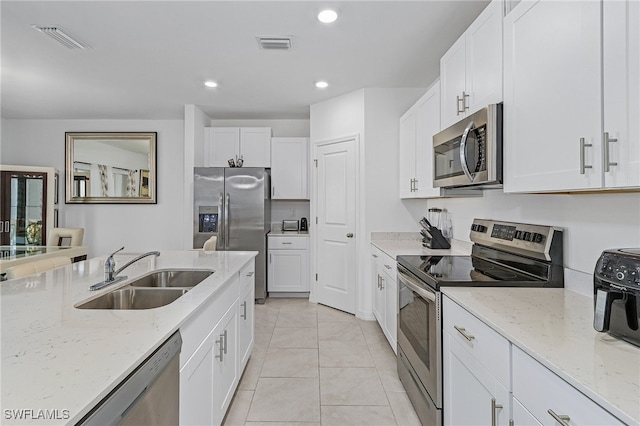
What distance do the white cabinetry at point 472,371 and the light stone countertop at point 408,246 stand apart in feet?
3.70

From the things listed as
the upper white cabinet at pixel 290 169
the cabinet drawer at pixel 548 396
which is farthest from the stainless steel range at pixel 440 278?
the upper white cabinet at pixel 290 169

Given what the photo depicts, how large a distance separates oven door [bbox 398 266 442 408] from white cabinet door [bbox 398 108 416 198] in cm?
130

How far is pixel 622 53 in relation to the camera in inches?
38.6

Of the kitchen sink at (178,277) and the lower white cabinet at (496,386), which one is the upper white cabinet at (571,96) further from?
the kitchen sink at (178,277)

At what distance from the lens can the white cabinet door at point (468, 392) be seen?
1.11 metres

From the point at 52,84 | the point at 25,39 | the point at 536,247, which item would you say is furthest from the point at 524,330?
the point at 52,84

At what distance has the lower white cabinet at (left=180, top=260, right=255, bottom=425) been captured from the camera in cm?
129

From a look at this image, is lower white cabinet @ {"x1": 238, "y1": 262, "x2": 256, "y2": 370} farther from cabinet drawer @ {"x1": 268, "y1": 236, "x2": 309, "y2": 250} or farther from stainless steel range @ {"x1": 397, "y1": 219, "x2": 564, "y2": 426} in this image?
cabinet drawer @ {"x1": 268, "y1": 236, "x2": 309, "y2": 250}

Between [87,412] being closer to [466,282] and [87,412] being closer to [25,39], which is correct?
[466,282]

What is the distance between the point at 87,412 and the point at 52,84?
4.39m

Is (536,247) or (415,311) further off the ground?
(536,247)

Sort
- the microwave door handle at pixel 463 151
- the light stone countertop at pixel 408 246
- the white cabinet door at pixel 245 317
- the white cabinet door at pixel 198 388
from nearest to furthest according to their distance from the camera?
1. the white cabinet door at pixel 198 388
2. the microwave door handle at pixel 463 151
3. the white cabinet door at pixel 245 317
4. the light stone countertop at pixel 408 246

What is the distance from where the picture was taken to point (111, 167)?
5.20 meters

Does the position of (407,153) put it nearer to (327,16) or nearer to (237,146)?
(327,16)
